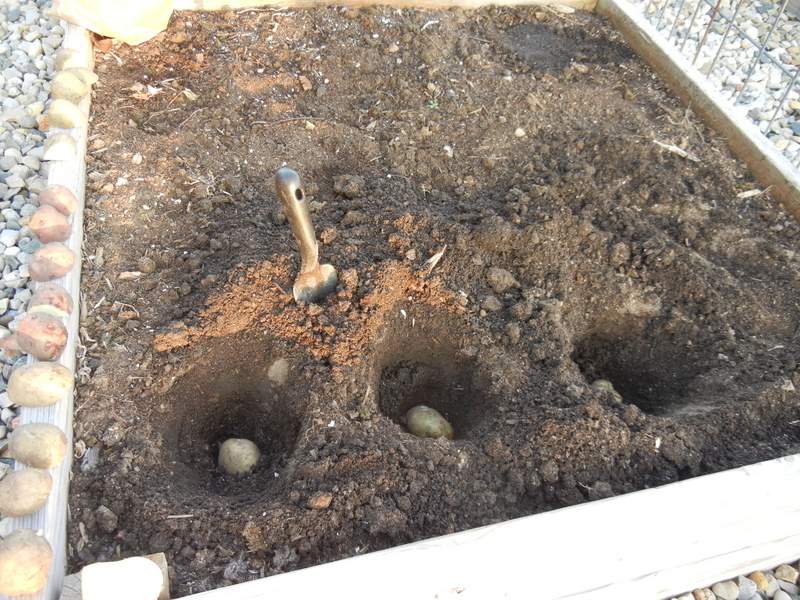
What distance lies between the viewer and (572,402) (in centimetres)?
220

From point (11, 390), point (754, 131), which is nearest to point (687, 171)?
point (754, 131)

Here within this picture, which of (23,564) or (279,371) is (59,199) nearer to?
(279,371)

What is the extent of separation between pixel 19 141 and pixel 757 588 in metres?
3.70

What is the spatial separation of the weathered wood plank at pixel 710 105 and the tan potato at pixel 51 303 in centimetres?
305

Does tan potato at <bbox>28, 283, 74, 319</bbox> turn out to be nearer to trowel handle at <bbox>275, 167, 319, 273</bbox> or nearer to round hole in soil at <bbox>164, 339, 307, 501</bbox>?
round hole in soil at <bbox>164, 339, 307, 501</bbox>

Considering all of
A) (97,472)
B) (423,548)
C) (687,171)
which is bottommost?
(97,472)

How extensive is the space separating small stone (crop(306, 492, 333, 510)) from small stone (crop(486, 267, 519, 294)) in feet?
3.57

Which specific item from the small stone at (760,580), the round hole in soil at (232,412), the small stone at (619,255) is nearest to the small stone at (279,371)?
the round hole in soil at (232,412)

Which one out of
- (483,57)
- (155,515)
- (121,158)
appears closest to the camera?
(155,515)

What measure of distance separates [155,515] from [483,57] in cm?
288

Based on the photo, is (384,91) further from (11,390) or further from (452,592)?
(452,592)

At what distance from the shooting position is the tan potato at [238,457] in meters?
2.20

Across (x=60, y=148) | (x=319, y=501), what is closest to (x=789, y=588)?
(x=319, y=501)

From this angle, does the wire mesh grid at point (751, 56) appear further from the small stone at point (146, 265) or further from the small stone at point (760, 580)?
the small stone at point (146, 265)
